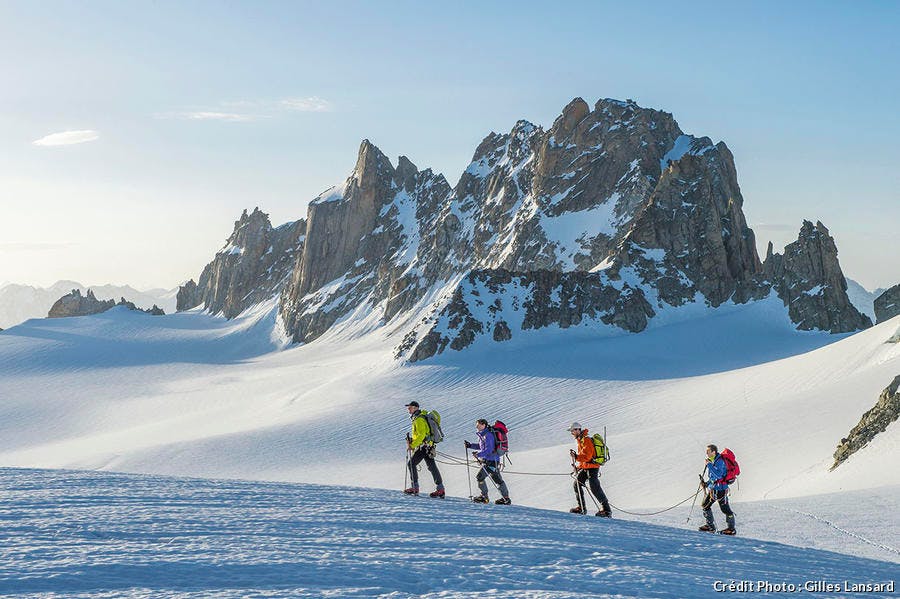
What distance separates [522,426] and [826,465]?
22104mm

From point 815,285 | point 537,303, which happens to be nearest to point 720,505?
point 537,303

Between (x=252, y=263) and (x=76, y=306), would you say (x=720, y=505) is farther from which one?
(x=76, y=306)

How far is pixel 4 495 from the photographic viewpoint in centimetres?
1554

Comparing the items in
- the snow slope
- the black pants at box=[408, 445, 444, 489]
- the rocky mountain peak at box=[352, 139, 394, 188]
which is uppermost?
the rocky mountain peak at box=[352, 139, 394, 188]

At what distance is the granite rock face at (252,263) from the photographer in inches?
6191

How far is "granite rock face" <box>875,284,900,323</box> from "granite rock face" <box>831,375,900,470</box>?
50.5m

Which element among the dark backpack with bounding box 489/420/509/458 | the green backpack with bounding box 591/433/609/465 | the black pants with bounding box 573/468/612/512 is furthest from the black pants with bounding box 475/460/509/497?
the green backpack with bounding box 591/433/609/465

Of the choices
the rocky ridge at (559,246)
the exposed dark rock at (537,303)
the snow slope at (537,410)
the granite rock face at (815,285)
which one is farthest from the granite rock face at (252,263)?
the granite rock face at (815,285)

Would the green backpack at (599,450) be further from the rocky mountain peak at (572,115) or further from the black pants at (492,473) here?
the rocky mountain peak at (572,115)

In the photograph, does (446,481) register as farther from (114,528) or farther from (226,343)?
(226,343)

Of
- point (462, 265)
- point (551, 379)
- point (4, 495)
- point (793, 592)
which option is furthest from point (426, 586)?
point (462, 265)

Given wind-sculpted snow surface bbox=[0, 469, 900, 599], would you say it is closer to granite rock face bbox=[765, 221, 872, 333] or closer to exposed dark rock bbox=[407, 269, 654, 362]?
exposed dark rock bbox=[407, 269, 654, 362]

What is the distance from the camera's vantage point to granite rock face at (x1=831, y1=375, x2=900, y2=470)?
25.9 meters

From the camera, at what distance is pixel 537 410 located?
50.4m
